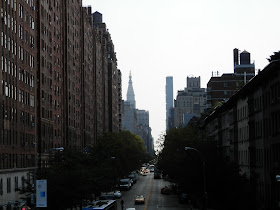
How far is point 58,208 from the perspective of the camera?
67.1 meters

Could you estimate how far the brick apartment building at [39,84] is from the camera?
255ft

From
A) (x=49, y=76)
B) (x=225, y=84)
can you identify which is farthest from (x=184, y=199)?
(x=225, y=84)

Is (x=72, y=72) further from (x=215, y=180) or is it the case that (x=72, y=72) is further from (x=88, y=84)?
(x=215, y=180)

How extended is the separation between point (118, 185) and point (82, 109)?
28004 millimetres

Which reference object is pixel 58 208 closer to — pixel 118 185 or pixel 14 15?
pixel 14 15

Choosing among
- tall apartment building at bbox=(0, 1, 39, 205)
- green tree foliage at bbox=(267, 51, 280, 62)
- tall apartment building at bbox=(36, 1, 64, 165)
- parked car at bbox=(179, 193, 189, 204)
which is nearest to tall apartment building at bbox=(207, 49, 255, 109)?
tall apartment building at bbox=(36, 1, 64, 165)

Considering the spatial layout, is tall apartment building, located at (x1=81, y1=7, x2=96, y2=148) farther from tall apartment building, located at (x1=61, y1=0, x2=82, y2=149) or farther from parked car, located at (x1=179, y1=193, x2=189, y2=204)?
parked car, located at (x1=179, y1=193, x2=189, y2=204)

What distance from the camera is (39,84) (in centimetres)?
10106

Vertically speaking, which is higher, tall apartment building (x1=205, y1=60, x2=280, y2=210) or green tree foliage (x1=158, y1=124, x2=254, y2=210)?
tall apartment building (x1=205, y1=60, x2=280, y2=210)

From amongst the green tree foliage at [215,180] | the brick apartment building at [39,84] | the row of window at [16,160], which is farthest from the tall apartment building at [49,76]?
the green tree foliage at [215,180]

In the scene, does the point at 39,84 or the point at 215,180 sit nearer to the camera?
the point at 215,180

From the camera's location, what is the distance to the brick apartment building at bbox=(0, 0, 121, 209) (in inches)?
3063

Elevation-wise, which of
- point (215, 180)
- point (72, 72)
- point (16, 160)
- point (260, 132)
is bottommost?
point (215, 180)

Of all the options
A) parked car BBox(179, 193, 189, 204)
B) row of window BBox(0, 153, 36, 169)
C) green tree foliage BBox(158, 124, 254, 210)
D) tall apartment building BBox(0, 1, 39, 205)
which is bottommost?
parked car BBox(179, 193, 189, 204)
